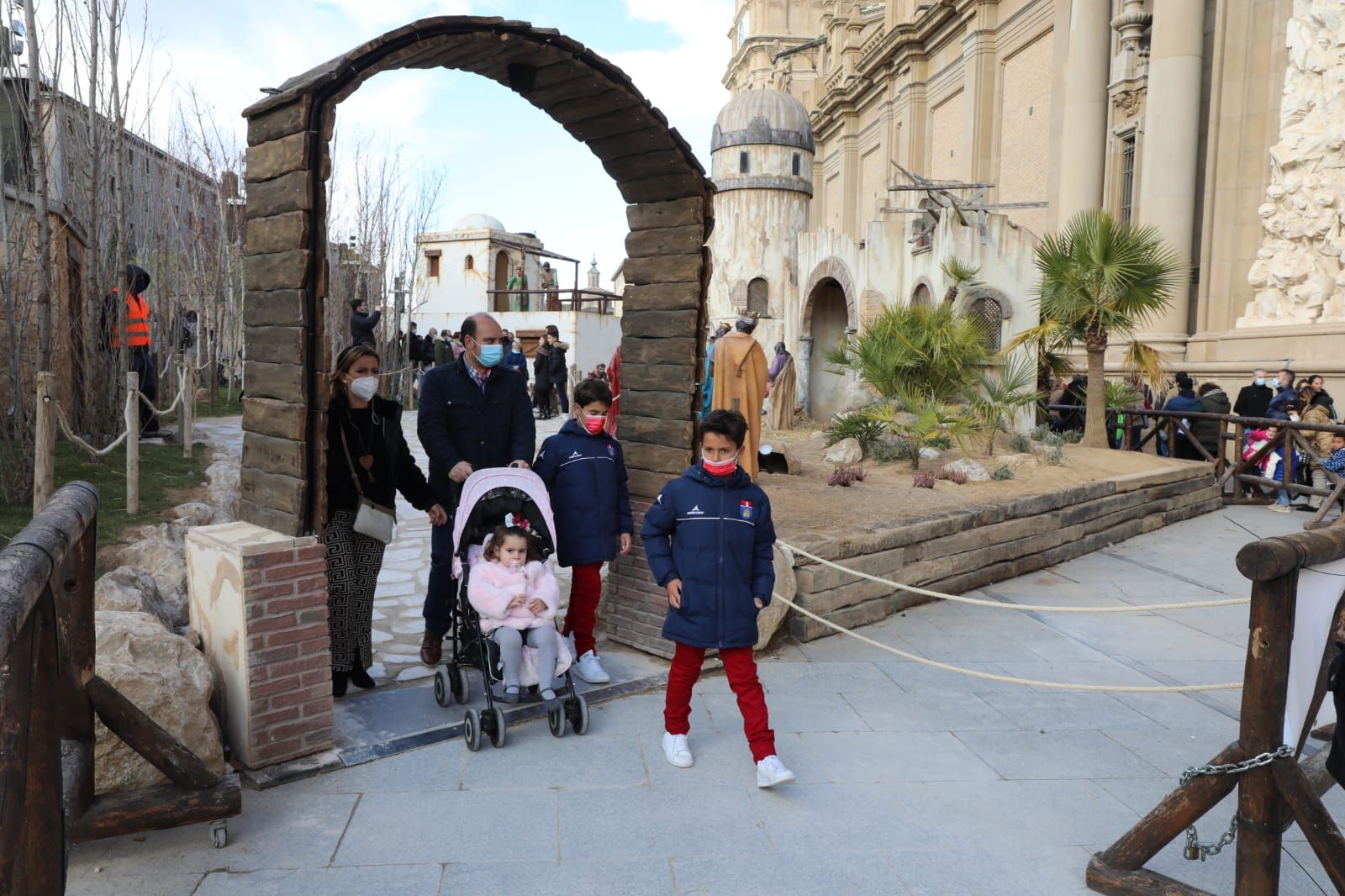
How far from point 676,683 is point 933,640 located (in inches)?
113

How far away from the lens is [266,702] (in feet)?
13.5

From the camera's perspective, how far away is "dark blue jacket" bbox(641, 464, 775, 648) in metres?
4.21

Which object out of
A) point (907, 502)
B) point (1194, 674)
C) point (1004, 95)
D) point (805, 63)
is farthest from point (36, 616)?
point (805, 63)

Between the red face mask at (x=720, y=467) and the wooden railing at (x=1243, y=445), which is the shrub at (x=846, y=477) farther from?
the red face mask at (x=720, y=467)

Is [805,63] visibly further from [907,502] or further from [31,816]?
[31,816]

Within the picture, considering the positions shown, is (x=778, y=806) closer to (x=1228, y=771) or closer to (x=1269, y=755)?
(x=1228, y=771)

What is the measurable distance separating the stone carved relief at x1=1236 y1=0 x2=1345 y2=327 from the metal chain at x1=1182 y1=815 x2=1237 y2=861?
14.2 m

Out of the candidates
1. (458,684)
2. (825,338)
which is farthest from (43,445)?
(825,338)

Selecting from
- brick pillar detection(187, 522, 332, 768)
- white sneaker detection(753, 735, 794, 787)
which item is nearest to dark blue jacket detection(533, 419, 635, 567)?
brick pillar detection(187, 522, 332, 768)

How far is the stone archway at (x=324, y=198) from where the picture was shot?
422cm

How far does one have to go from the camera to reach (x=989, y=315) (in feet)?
49.6

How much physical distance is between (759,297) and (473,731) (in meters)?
19.5

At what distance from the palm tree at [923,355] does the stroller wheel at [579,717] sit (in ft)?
28.3

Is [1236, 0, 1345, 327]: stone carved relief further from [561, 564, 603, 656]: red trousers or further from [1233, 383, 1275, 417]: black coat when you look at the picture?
[561, 564, 603, 656]: red trousers
